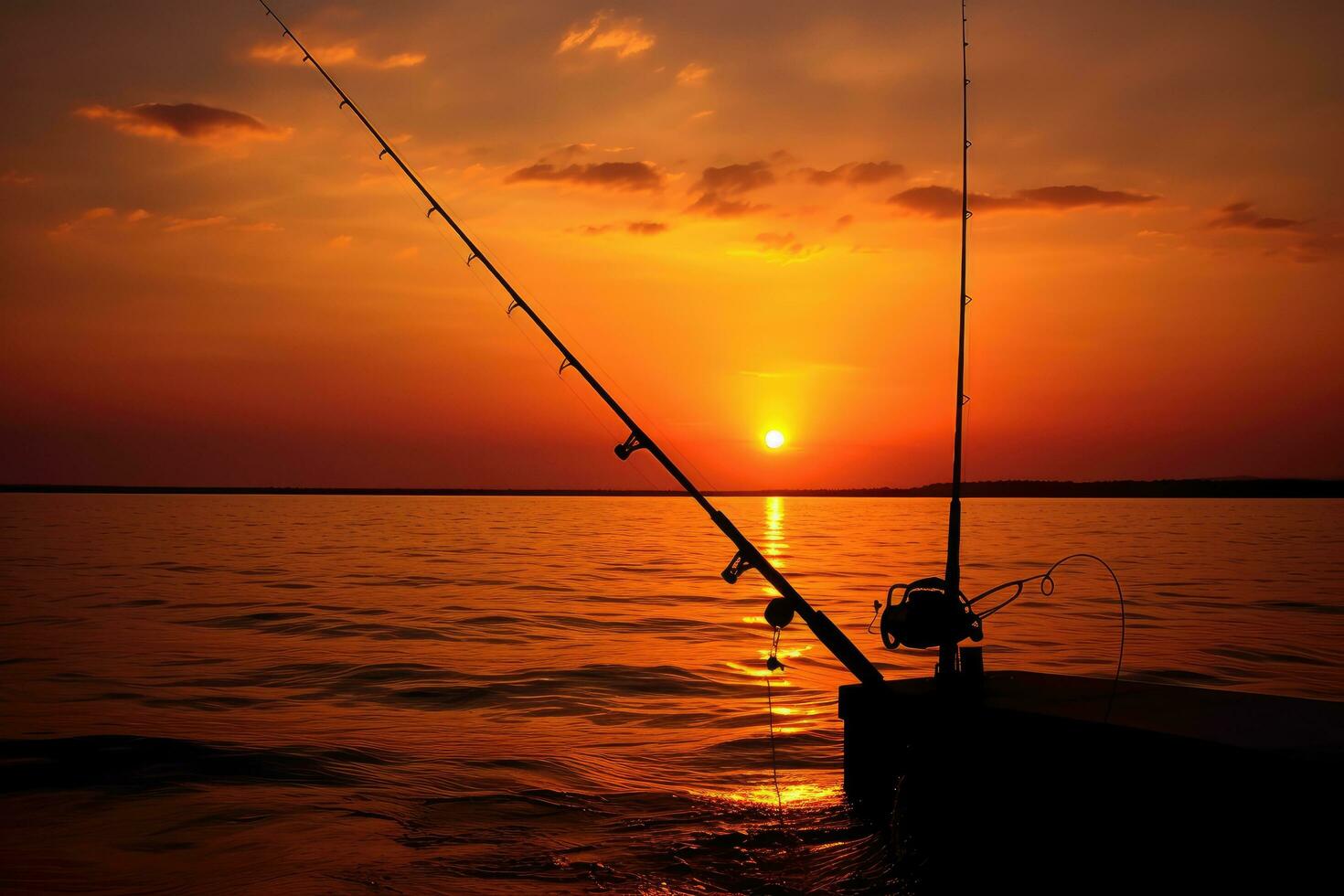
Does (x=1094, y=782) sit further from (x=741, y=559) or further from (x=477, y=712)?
(x=477, y=712)

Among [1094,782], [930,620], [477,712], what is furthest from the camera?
[477,712]

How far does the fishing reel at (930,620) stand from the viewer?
17.8ft

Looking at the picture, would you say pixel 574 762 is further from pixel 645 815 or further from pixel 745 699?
pixel 745 699

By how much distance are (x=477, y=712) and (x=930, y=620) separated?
20.6ft

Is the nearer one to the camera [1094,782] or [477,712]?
[1094,782]

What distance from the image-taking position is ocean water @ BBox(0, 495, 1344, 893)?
629cm

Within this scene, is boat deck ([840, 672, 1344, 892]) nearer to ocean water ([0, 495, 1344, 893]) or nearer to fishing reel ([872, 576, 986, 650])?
fishing reel ([872, 576, 986, 650])

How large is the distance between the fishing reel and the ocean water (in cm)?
139

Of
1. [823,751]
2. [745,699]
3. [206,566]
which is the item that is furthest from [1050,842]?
[206,566]

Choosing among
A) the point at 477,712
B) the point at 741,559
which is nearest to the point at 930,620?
the point at 741,559

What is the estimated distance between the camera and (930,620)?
543cm

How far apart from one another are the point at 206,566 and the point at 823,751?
74.0 ft

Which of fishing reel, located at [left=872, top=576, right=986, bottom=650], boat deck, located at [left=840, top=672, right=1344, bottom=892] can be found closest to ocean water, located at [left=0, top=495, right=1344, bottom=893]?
boat deck, located at [left=840, top=672, right=1344, bottom=892]

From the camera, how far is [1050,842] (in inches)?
195
